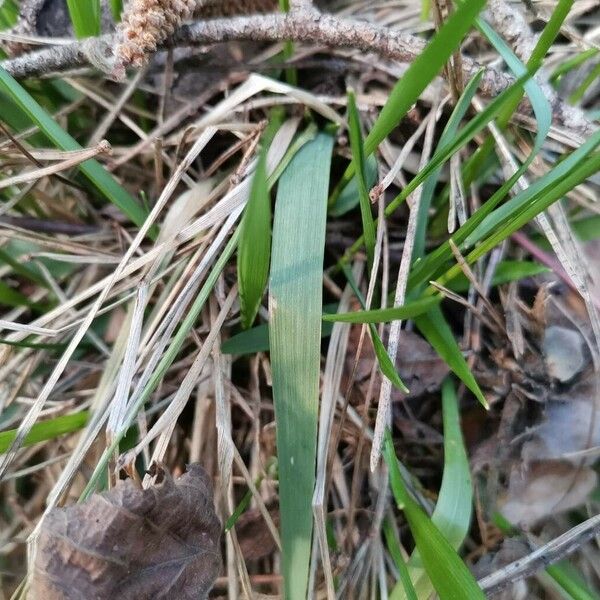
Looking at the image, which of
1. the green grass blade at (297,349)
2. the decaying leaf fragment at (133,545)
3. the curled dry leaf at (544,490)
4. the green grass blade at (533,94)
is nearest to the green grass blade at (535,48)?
the green grass blade at (533,94)

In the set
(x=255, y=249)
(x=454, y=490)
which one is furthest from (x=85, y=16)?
(x=454, y=490)

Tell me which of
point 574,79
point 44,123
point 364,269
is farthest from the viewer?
point 574,79

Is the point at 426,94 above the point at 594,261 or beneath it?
above

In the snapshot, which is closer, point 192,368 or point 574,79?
point 192,368

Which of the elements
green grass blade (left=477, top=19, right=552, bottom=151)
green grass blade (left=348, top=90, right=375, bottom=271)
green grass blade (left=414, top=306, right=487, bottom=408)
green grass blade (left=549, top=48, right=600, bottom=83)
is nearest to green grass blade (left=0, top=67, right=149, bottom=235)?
green grass blade (left=348, top=90, right=375, bottom=271)

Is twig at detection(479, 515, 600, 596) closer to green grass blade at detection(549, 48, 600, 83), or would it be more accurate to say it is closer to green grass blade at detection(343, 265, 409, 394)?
green grass blade at detection(343, 265, 409, 394)

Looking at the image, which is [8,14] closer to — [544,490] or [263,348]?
[263,348]

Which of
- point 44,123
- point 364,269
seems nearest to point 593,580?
point 364,269

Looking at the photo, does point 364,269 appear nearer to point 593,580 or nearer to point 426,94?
point 426,94
